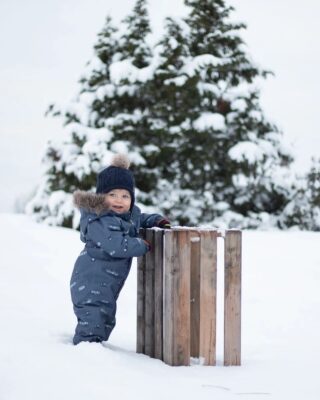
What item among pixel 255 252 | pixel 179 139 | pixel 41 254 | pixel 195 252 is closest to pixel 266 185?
pixel 179 139

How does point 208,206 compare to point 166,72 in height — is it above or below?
below

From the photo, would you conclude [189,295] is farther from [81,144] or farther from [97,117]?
[97,117]

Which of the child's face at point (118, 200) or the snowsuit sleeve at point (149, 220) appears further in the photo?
the snowsuit sleeve at point (149, 220)

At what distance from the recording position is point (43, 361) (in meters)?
3.21

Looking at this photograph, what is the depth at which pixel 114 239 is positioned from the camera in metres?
3.89

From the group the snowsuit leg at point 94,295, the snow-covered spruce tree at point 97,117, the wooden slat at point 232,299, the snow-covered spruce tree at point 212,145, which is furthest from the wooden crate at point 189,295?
the snow-covered spruce tree at point 212,145

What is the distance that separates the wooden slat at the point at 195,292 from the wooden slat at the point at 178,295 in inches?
4.1

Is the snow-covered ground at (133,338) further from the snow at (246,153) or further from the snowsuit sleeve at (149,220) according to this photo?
the snow at (246,153)

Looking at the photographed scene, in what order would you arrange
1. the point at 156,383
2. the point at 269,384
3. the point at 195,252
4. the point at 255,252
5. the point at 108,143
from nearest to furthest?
the point at 156,383 < the point at 269,384 < the point at 195,252 < the point at 255,252 < the point at 108,143

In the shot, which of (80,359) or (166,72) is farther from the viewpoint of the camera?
(166,72)

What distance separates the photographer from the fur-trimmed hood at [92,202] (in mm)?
4047

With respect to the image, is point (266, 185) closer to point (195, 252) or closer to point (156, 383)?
point (195, 252)

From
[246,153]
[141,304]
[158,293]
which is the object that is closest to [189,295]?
[158,293]

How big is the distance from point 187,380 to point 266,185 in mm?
11964
